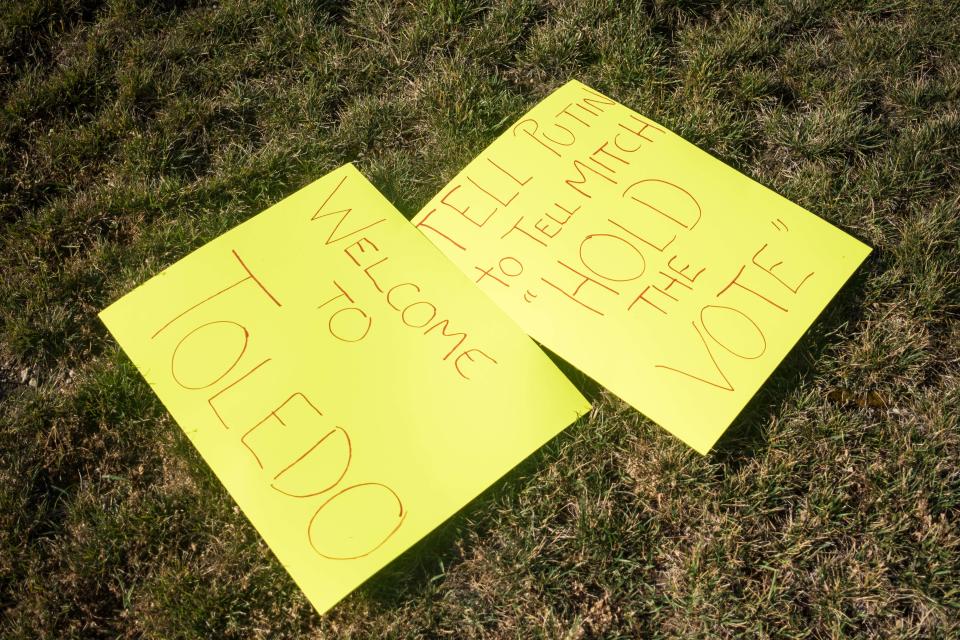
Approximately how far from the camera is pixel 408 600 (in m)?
1.26

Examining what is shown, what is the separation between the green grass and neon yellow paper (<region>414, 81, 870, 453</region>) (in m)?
0.08

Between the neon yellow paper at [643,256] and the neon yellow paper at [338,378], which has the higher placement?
the neon yellow paper at [643,256]

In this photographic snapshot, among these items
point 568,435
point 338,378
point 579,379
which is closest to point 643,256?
point 579,379

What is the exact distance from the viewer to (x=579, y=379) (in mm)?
1455

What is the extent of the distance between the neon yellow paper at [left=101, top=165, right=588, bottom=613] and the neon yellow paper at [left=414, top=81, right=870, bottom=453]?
9cm

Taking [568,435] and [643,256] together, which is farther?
[643,256]

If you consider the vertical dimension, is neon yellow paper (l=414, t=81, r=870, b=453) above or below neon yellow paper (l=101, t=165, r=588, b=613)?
above

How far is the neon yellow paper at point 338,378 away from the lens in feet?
4.20

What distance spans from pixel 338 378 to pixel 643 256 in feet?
2.27

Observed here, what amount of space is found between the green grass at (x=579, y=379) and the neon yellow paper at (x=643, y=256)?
0.08m

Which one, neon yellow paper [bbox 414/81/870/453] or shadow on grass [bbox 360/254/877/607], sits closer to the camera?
shadow on grass [bbox 360/254/877/607]

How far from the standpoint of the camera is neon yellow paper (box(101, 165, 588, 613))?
4.20 feet

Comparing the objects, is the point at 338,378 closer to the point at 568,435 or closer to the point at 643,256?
the point at 568,435

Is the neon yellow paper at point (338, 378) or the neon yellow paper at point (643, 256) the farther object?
the neon yellow paper at point (643, 256)
